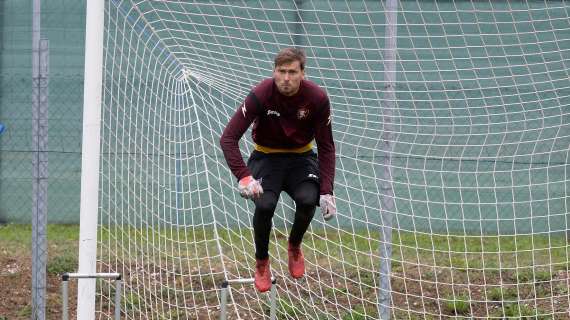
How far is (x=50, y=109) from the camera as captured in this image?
1002 cm

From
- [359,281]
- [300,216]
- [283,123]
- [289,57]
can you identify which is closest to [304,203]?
[300,216]

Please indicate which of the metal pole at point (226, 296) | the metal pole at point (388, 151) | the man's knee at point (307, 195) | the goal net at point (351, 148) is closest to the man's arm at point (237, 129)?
the man's knee at point (307, 195)

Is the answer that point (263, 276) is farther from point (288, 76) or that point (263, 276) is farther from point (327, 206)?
point (288, 76)

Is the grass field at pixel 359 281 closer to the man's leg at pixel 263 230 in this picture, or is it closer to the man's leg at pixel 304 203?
the man's leg at pixel 263 230

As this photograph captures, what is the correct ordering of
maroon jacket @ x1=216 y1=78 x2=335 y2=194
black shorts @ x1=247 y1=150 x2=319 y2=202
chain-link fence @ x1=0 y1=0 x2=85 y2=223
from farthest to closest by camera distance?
chain-link fence @ x1=0 y1=0 x2=85 y2=223
black shorts @ x1=247 y1=150 x2=319 y2=202
maroon jacket @ x1=216 y1=78 x2=335 y2=194

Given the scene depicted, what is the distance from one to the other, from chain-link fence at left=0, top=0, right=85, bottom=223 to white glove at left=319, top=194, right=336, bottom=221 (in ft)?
14.6

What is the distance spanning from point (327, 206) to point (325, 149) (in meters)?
0.39

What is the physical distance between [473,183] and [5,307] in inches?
175

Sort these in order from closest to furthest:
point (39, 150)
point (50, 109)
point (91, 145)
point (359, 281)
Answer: point (91, 145) → point (39, 150) → point (359, 281) → point (50, 109)

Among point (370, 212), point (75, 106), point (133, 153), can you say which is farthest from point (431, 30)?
point (75, 106)

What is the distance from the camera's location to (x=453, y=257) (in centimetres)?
927

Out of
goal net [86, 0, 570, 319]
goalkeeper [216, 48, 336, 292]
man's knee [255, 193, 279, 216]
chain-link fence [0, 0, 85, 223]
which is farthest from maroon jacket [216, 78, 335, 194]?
chain-link fence [0, 0, 85, 223]

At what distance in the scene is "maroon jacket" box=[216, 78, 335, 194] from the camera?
5.96m

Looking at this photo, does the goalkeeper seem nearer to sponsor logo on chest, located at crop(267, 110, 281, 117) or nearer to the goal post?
sponsor logo on chest, located at crop(267, 110, 281, 117)
